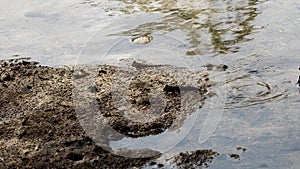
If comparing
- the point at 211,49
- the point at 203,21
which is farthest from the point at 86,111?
the point at 203,21

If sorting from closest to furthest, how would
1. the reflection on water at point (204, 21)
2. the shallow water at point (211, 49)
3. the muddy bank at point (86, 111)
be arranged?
the muddy bank at point (86, 111)
the shallow water at point (211, 49)
the reflection on water at point (204, 21)

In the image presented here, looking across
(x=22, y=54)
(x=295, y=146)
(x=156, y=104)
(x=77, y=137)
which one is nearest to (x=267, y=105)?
(x=295, y=146)

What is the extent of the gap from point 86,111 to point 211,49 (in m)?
1.33

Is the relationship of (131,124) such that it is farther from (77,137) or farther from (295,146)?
(295,146)

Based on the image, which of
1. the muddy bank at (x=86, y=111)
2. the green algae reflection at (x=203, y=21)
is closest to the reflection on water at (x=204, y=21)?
the green algae reflection at (x=203, y=21)

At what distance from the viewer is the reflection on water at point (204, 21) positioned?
4223 mm

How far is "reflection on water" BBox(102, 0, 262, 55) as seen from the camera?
422cm

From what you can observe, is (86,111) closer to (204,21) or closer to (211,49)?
(211,49)

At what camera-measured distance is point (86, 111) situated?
3.30 m

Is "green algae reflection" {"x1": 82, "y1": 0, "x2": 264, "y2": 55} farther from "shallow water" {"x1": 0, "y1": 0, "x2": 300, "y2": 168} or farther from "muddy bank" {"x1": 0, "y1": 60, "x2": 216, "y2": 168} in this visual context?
"muddy bank" {"x1": 0, "y1": 60, "x2": 216, "y2": 168}

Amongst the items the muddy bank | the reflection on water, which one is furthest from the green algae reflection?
the muddy bank

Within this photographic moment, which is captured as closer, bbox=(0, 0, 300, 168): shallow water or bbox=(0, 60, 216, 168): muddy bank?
bbox=(0, 60, 216, 168): muddy bank

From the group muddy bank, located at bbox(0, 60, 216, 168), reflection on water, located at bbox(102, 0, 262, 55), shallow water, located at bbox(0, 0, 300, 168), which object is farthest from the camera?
reflection on water, located at bbox(102, 0, 262, 55)

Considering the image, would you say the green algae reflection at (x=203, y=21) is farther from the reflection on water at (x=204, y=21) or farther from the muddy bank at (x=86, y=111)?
the muddy bank at (x=86, y=111)
